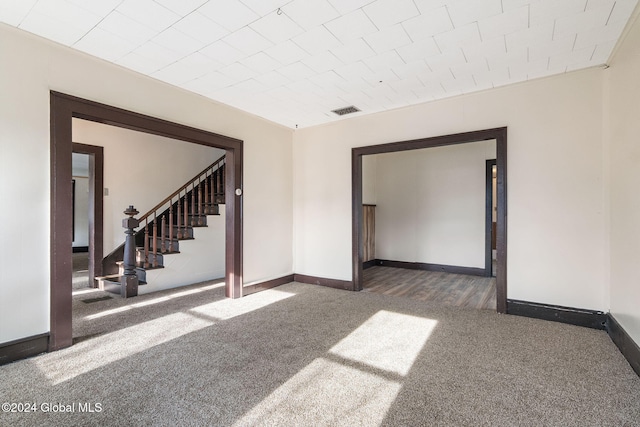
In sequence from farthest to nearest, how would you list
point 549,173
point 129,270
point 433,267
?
point 433,267 < point 129,270 < point 549,173

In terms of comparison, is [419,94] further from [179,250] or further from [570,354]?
[179,250]

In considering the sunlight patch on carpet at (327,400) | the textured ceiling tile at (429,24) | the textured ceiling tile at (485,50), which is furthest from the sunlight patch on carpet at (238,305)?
the textured ceiling tile at (485,50)

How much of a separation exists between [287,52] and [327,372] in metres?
2.68

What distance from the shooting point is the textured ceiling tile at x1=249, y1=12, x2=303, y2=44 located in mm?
2271

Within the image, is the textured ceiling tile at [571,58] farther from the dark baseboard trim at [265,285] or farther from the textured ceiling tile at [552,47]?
the dark baseboard trim at [265,285]

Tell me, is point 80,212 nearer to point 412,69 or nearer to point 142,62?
point 142,62

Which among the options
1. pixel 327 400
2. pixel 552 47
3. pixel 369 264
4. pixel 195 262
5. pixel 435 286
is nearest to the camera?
pixel 327 400

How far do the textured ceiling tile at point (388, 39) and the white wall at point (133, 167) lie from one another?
15.2 ft

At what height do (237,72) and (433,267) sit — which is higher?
(237,72)

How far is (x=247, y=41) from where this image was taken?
8.43ft

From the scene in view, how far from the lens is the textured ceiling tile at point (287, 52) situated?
2652 millimetres

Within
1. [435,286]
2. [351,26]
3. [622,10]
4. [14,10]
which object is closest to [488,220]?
[435,286]

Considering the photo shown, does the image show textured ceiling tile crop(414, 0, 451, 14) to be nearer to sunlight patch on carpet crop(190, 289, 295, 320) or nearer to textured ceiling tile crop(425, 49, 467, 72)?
textured ceiling tile crop(425, 49, 467, 72)

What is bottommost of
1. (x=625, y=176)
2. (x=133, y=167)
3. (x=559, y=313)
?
(x=559, y=313)
